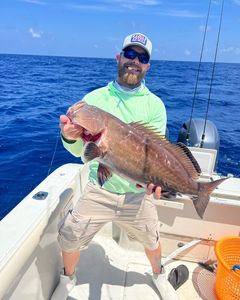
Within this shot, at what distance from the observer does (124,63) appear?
8.89ft

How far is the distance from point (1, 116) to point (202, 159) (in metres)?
9.94

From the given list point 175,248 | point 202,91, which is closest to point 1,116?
point 175,248

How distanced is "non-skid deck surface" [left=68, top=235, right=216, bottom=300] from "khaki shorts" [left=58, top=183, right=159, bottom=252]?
67cm

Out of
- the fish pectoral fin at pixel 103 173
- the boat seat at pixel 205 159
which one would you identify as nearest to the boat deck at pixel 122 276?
the boat seat at pixel 205 159

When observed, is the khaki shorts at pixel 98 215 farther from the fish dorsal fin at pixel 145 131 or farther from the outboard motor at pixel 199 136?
the outboard motor at pixel 199 136

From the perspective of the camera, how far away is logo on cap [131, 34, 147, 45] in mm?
2724

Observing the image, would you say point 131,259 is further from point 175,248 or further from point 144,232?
point 144,232

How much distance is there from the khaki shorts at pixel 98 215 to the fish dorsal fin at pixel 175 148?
63 centimetres

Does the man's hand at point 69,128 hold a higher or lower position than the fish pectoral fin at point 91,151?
higher

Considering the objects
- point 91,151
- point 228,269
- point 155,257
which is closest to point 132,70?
point 91,151

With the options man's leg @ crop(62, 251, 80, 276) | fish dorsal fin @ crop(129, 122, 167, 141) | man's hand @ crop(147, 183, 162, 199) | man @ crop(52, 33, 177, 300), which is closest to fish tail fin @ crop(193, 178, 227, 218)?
man's hand @ crop(147, 183, 162, 199)

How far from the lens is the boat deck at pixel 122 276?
309cm

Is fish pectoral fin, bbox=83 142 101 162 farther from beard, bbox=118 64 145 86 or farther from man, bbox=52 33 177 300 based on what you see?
beard, bbox=118 64 145 86

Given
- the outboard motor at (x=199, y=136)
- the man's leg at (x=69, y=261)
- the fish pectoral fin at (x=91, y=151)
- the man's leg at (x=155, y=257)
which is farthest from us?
the outboard motor at (x=199, y=136)
